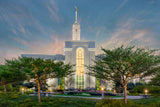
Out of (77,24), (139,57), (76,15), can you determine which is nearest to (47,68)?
(139,57)

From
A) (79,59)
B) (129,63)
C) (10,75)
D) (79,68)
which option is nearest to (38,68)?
(10,75)

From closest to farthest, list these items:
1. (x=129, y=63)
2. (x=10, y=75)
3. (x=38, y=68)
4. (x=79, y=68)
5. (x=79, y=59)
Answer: (x=129, y=63), (x=10, y=75), (x=38, y=68), (x=79, y=68), (x=79, y=59)

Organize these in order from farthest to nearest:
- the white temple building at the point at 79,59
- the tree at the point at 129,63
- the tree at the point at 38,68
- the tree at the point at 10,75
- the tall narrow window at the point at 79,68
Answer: the tall narrow window at the point at 79,68 < the white temple building at the point at 79,59 < the tree at the point at 38,68 < the tree at the point at 10,75 < the tree at the point at 129,63

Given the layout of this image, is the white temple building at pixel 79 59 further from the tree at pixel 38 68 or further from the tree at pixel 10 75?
the tree at pixel 10 75

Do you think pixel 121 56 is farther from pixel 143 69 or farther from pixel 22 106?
pixel 22 106

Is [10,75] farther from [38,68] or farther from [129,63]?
[129,63]

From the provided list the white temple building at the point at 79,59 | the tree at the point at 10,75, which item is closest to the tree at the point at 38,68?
the tree at the point at 10,75

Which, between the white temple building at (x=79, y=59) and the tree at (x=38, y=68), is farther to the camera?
the white temple building at (x=79, y=59)

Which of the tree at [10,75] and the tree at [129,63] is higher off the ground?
the tree at [129,63]

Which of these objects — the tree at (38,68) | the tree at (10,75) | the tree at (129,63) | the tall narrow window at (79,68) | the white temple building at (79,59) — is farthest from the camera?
the tall narrow window at (79,68)

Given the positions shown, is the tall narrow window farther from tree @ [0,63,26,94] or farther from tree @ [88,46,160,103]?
tree @ [0,63,26,94]

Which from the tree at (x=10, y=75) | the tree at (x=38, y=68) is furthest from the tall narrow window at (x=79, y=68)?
the tree at (x=10, y=75)

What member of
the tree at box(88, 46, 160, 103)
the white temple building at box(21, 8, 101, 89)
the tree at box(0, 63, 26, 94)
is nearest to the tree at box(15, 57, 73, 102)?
the tree at box(0, 63, 26, 94)

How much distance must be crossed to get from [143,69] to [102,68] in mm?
4269
